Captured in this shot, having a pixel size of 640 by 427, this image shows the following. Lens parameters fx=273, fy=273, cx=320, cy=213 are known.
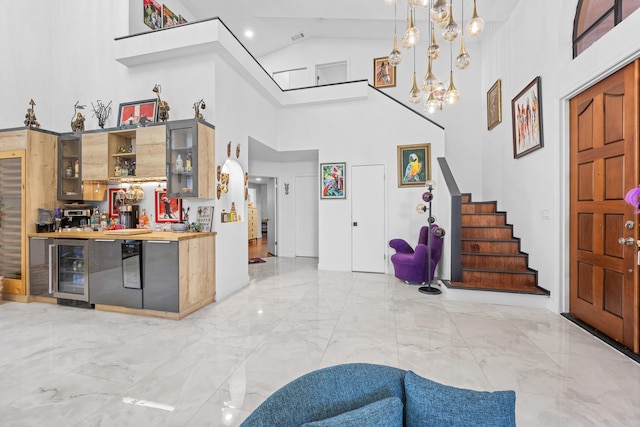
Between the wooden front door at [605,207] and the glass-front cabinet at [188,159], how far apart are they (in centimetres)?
443

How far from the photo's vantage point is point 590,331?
2801 mm

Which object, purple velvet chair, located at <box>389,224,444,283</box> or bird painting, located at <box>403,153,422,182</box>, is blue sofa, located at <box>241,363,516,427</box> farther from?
bird painting, located at <box>403,153,422,182</box>

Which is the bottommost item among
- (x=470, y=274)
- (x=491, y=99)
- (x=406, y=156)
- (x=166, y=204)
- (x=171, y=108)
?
(x=470, y=274)

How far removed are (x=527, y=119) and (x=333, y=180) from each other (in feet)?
11.0

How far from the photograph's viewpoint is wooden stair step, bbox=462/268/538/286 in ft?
12.7

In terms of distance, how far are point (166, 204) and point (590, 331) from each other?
5319mm

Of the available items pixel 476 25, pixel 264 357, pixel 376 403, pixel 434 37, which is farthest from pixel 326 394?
pixel 434 37

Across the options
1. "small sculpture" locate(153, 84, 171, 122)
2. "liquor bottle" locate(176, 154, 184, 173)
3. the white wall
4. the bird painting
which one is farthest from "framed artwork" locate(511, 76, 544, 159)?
"small sculpture" locate(153, 84, 171, 122)

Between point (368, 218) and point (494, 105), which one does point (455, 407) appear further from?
point (494, 105)

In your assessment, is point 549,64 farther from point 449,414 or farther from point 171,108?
point 171,108

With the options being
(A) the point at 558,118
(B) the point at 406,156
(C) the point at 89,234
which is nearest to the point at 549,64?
(A) the point at 558,118

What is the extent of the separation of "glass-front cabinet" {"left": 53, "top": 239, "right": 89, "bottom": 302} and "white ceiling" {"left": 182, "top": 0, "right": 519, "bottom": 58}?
16.2ft

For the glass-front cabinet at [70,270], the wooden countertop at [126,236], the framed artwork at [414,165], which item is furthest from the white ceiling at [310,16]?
the glass-front cabinet at [70,270]

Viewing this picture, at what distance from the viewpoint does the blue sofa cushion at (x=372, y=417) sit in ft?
2.35
